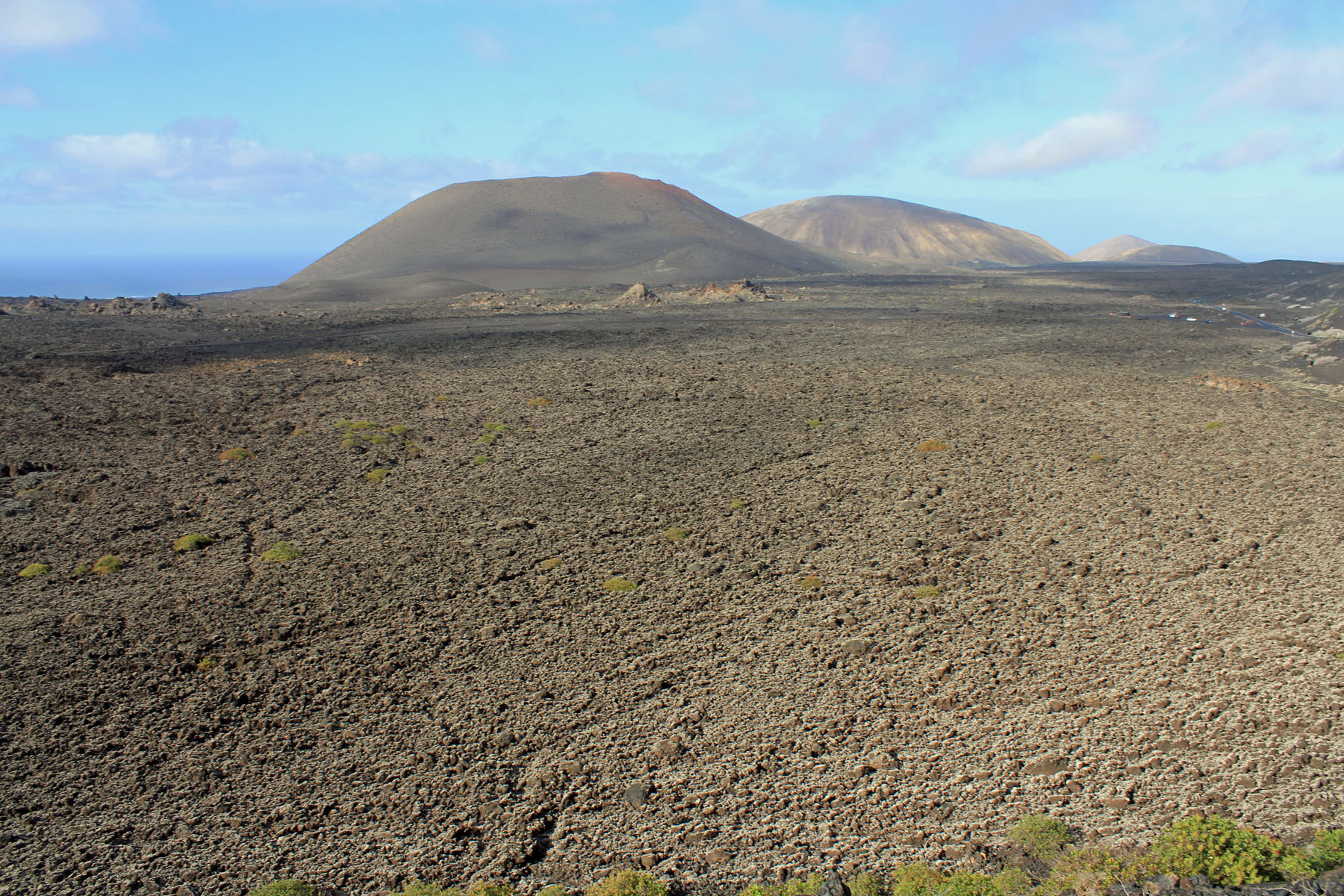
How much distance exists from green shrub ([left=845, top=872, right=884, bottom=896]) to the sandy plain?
26 centimetres

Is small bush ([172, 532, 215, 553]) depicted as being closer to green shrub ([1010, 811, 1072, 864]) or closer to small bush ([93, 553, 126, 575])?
small bush ([93, 553, 126, 575])

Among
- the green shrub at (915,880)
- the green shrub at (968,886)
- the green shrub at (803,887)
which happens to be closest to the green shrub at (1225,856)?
the green shrub at (968,886)

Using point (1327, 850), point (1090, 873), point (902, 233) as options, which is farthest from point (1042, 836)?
point (902, 233)

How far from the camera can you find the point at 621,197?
4232 inches

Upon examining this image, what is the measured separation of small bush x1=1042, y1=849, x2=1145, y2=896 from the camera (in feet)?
16.1

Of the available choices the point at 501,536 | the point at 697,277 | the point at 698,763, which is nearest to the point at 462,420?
the point at 501,536

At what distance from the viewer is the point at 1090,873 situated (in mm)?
5008

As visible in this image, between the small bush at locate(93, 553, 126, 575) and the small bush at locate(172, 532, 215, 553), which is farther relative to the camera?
the small bush at locate(172, 532, 215, 553)

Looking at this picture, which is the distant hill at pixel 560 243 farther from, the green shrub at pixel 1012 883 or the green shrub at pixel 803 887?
the green shrub at pixel 1012 883

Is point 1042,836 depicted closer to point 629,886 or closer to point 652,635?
point 629,886

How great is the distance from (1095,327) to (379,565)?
3311cm

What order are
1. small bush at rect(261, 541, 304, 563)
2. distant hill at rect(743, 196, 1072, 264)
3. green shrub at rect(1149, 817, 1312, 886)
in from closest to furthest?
green shrub at rect(1149, 817, 1312, 886) → small bush at rect(261, 541, 304, 563) → distant hill at rect(743, 196, 1072, 264)

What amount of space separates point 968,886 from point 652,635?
13.5 ft

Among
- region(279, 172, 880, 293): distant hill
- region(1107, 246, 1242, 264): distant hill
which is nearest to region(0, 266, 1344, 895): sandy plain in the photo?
region(279, 172, 880, 293): distant hill
